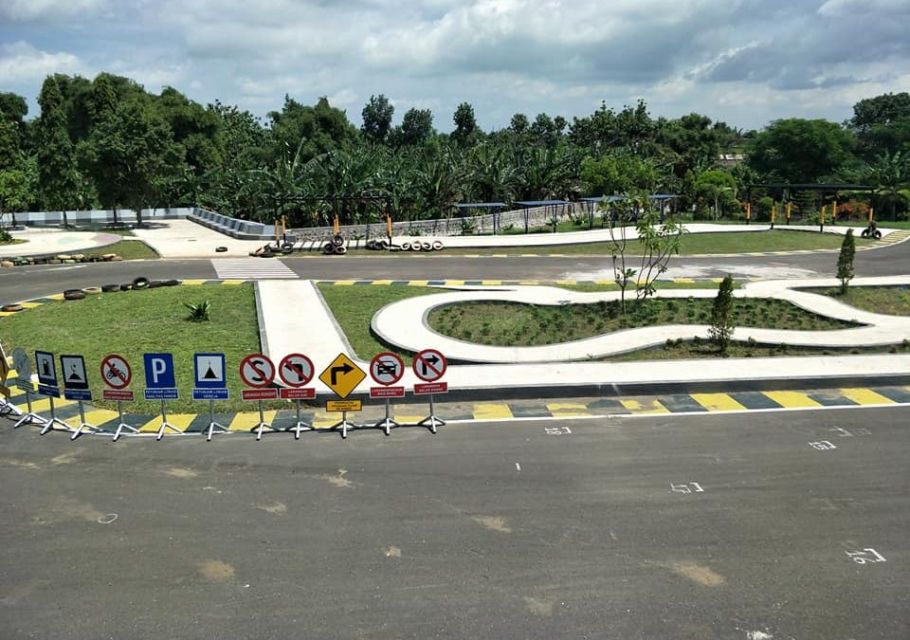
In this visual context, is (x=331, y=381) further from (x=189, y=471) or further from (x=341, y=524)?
(x=341, y=524)

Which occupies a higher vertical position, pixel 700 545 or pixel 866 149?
pixel 866 149

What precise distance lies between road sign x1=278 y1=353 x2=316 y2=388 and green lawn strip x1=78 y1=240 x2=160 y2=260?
83.9 ft

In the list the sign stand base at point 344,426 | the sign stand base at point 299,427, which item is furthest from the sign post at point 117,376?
the sign stand base at point 344,426

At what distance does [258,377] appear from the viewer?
12.4 metres

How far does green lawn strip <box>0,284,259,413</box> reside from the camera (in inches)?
594

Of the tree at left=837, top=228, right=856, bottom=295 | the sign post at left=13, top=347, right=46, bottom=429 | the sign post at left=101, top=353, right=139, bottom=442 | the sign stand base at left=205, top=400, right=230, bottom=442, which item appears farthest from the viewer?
the tree at left=837, top=228, right=856, bottom=295

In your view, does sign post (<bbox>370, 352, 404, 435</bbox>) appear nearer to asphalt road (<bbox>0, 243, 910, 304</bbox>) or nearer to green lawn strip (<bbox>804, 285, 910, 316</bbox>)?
asphalt road (<bbox>0, 243, 910, 304</bbox>)

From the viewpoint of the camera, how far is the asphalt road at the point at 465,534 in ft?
23.7

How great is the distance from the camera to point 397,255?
36031mm

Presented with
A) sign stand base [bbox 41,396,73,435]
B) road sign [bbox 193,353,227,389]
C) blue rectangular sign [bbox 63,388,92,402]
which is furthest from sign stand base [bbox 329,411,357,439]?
sign stand base [bbox 41,396,73,435]

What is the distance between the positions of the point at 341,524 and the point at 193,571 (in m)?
1.82

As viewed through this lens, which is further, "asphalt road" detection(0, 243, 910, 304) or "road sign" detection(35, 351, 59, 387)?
"asphalt road" detection(0, 243, 910, 304)

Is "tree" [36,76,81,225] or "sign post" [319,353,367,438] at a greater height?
"tree" [36,76,81,225]

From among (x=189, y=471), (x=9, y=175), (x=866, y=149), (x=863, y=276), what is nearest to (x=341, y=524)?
(x=189, y=471)
